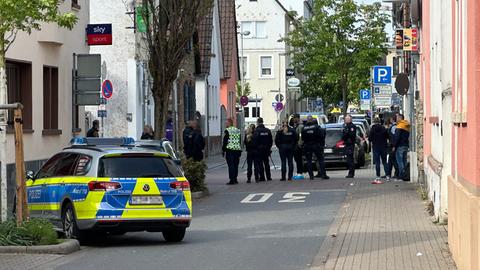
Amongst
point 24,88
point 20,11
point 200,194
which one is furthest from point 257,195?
point 20,11

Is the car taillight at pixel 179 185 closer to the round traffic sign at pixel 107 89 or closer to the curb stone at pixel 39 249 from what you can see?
the curb stone at pixel 39 249

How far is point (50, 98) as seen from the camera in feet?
92.2

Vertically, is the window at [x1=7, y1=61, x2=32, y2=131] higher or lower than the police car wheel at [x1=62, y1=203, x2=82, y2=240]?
higher

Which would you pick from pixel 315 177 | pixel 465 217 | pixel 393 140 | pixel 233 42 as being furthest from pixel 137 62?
pixel 465 217

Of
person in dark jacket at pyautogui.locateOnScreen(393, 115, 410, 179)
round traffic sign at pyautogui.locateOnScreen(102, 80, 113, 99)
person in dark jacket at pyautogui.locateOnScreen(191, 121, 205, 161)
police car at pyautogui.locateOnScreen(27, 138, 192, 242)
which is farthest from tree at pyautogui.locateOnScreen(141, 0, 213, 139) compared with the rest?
police car at pyautogui.locateOnScreen(27, 138, 192, 242)

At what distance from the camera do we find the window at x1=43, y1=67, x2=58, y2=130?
1096 inches

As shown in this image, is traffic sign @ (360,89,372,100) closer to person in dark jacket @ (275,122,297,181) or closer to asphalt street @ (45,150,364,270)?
person in dark jacket @ (275,122,297,181)

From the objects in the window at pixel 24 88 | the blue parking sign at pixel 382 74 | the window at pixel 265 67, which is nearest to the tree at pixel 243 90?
the window at pixel 265 67

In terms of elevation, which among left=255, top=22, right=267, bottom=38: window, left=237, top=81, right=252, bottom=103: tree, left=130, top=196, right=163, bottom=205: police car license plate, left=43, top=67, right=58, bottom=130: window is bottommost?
left=130, top=196, right=163, bottom=205: police car license plate

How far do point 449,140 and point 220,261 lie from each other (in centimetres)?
368

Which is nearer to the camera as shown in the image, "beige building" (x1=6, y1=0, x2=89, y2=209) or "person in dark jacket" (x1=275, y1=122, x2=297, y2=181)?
"beige building" (x1=6, y1=0, x2=89, y2=209)

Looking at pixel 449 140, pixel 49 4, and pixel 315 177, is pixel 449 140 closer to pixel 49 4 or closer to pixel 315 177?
pixel 49 4

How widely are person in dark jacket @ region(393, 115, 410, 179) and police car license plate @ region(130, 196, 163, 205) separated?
13.9 metres

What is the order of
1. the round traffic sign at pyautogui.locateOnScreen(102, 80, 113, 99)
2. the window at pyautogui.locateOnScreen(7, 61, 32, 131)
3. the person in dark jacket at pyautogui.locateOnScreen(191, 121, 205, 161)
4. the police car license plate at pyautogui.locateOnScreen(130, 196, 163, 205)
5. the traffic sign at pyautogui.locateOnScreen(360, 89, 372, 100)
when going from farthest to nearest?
the traffic sign at pyautogui.locateOnScreen(360, 89, 372, 100), the round traffic sign at pyautogui.locateOnScreen(102, 80, 113, 99), the person in dark jacket at pyautogui.locateOnScreen(191, 121, 205, 161), the window at pyautogui.locateOnScreen(7, 61, 32, 131), the police car license plate at pyautogui.locateOnScreen(130, 196, 163, 205)
